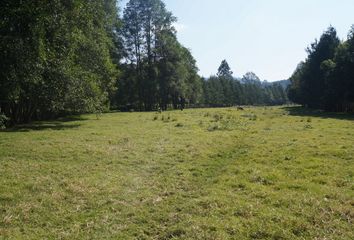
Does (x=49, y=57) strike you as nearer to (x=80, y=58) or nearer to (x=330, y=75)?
(x=80, y=58)

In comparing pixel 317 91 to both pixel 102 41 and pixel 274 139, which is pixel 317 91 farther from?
pixel 274 139

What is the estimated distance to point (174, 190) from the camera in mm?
13852

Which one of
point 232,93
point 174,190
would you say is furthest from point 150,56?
point 232,93

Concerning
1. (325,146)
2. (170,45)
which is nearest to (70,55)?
Result: (325,146)

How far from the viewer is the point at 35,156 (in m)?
18.8

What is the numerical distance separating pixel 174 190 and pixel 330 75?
58.6m

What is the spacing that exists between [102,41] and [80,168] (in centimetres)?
2922

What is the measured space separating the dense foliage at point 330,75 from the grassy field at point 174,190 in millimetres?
43194

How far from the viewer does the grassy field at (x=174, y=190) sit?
9.98 meters

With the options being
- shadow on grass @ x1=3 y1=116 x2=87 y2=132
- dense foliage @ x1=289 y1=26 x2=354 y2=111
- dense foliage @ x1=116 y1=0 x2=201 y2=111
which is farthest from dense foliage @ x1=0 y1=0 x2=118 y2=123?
dense foliage @ x1=289 y1=26 x2=354 y2=111

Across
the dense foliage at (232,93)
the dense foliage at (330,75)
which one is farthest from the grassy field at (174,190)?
the dense foliage at (232,93)

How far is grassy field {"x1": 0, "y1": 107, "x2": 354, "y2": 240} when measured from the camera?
9.98 metres

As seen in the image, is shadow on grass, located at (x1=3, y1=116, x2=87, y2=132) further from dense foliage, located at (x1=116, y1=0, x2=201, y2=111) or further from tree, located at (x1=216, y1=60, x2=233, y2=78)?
tree, located at (x1=216, y1=60, x2=233, y2=78)

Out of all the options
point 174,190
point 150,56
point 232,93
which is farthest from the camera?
point 232,93
